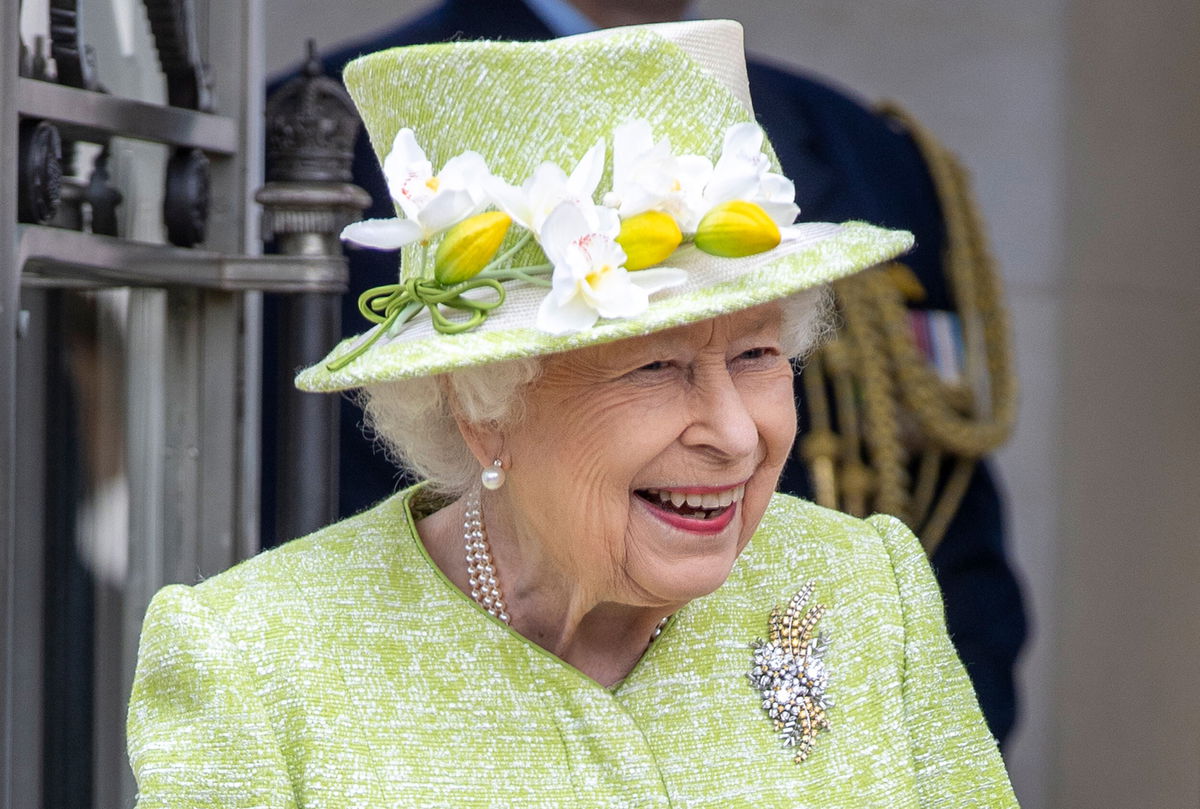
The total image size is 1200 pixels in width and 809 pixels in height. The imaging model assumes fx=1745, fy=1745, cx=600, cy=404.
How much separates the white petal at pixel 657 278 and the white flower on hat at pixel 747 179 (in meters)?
0.08

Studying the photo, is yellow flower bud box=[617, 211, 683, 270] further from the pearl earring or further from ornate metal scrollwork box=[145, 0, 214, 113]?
ornate metal scrollwork box=[145, 0, 214, 113]

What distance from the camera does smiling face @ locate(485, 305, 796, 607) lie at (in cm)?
178

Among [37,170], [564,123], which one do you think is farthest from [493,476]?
[37,170]

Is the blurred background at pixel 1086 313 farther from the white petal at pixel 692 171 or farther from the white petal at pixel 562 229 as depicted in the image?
the white petal at pixel 562 229

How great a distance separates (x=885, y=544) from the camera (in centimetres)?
219

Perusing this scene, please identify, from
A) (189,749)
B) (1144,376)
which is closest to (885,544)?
(189,749)

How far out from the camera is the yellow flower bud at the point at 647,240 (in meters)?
1.70

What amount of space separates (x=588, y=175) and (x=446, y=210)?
148 millimetres

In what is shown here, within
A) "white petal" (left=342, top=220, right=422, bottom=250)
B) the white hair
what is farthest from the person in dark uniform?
"white petal" (left=342, top=220, right=422, bottom=250)

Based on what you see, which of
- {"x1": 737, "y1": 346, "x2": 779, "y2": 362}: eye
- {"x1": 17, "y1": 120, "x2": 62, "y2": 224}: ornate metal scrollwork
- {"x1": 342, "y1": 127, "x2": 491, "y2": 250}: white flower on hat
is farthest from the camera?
{"x1": 17, "y1": 120, "x2": 62, "y2": 224}: ornate metal scrollwork

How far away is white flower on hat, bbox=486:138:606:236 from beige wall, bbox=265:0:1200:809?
258 cm

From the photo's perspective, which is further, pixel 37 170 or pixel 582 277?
pixel 37 170

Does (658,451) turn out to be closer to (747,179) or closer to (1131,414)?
(747,179)

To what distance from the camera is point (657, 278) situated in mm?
1702
